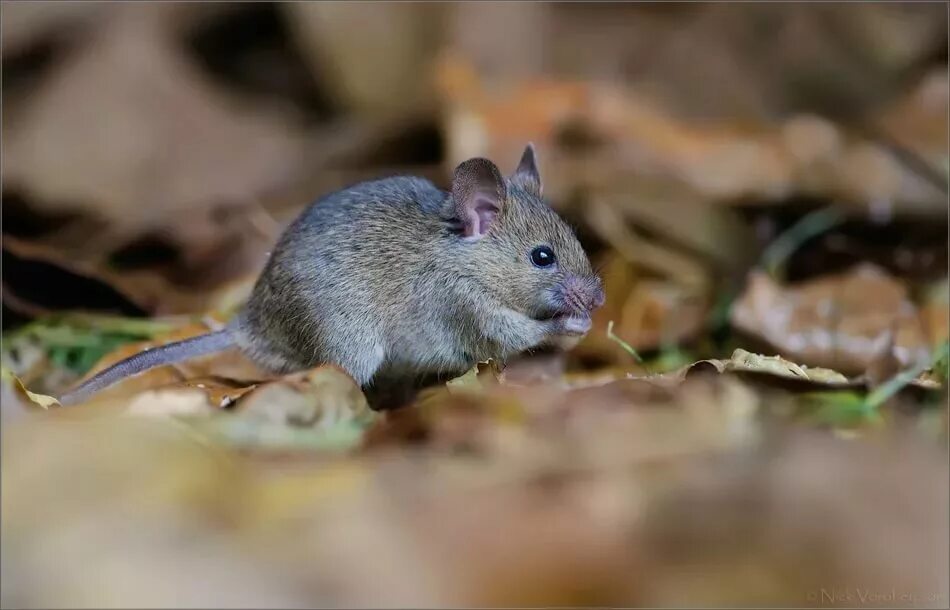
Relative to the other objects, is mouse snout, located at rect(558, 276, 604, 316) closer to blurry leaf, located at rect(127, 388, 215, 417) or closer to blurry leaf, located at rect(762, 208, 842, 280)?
blurry leaf, located at rect(127, 388, 215, 417)

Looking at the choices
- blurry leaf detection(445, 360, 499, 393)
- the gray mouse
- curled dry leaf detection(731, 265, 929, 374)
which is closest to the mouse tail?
the gray mouse

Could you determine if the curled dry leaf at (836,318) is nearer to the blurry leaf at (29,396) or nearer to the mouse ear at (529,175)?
the mouse ear at (529,175)

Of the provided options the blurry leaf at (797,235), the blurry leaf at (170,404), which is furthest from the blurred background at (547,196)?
the blurry leaf at (170,404)

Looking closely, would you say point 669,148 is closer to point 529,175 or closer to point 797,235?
point 797,235

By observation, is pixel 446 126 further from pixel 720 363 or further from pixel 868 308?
→ pixel 720 363

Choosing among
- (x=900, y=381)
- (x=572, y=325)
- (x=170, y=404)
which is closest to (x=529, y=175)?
(x=572, y=325)

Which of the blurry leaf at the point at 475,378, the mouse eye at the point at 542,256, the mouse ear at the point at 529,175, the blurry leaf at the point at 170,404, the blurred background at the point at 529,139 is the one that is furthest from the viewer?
the blurred background at the point at 529,139
